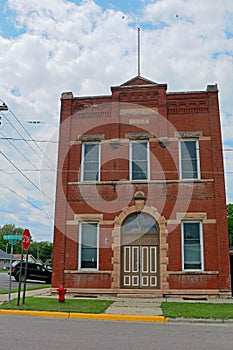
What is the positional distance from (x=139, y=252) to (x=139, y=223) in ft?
4.18

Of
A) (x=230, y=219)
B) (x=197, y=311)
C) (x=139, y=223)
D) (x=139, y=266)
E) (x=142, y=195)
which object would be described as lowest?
(x=197, y=311)

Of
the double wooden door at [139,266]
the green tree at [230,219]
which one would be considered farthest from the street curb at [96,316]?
the green tree at [230,219]

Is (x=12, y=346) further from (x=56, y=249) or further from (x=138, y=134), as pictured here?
(x=138, y=134)

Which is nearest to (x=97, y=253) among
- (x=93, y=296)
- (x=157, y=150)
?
(x=93, y=296)

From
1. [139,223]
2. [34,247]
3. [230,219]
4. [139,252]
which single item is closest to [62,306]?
[139,252]

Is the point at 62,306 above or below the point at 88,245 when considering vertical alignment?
below

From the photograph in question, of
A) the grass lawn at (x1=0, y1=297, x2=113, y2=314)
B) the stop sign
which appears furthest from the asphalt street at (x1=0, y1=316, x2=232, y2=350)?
the stop sign

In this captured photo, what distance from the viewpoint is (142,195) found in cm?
1803

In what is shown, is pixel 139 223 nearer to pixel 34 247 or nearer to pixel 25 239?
pixel 25 239

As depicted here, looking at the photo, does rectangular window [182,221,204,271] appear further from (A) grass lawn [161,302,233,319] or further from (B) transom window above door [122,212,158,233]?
(A) grass lawn [161,302,233,319]

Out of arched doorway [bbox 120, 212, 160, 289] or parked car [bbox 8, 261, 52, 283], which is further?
parked car [bbox 8, 261, 52, 283]

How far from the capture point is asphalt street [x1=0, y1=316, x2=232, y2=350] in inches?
292

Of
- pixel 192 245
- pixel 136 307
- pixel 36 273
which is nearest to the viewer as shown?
pixel 136 307

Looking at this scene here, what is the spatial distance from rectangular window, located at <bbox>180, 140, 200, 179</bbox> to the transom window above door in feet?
8.08
